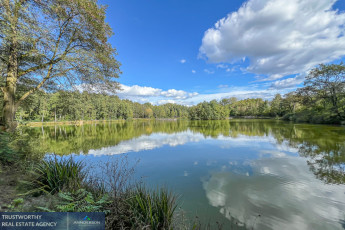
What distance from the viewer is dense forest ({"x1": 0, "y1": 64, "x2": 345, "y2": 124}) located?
26.6 feet

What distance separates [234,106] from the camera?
8594 cm

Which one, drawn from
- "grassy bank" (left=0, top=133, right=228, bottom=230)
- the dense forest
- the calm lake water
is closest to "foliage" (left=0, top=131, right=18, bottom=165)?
"grassy bank" (left=0, top=133, right=228, bottom=230)

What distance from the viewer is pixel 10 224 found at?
173 centimetres

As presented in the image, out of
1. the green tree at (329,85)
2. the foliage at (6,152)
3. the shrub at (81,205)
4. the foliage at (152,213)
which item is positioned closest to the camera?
the shrub at (81,205)

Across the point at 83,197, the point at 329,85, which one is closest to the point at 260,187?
the point at 83,197

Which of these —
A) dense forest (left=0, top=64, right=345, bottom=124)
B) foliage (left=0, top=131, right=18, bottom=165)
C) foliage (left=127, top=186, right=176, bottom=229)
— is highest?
dense forest (left=0, top=64, right=345, bottom=124)

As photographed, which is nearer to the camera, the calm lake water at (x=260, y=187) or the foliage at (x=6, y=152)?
the calm lake water at (x=260, y=187)

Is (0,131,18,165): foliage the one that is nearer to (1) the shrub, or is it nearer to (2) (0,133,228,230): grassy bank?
(2) (0,133,228,230): grassy bank

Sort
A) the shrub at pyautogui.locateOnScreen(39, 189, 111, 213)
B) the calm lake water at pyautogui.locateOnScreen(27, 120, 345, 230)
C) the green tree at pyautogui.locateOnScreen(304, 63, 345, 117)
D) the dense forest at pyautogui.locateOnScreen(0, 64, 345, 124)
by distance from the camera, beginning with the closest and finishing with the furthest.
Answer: the shrub at pyautogui.locateOnScreen(39, 189, 111, 213) → the calm lake water at pyautogui.locateOnScreen(27, 120, 345, 230) → the dense forest at pyautogui.locateOnScreen(0, 64, 345, 124) → the green tree at pyautogui.locateOnScreen(304, 63, 345, 117)

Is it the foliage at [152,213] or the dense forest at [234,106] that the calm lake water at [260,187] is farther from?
the dense forest at [234,106]

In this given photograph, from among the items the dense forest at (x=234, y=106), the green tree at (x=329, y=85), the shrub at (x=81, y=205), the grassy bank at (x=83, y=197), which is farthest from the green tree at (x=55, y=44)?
the green tree at (x=329, y=85)

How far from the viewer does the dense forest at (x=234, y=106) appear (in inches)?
319

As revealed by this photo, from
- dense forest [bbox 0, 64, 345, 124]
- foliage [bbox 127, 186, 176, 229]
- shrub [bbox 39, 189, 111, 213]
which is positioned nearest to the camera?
shrub [bbox 39, 189, 111, 213]

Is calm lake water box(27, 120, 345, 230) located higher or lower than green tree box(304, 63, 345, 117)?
lower
